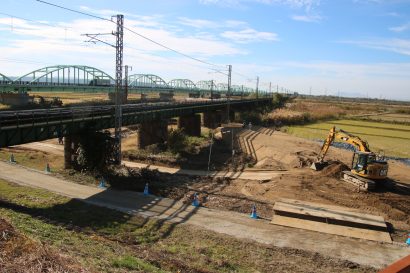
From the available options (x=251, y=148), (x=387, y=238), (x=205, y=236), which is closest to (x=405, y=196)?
(x=387, y=238)

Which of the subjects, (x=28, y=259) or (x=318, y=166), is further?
(x=318, y=166)

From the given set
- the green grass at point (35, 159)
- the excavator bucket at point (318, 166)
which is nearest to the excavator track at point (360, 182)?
the excavator bucket at point (318, 166)

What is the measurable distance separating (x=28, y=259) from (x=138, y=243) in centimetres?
1061

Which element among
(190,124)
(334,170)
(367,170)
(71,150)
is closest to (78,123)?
(71,150)

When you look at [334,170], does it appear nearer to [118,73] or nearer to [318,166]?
[318,166]

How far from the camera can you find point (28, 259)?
9.34m

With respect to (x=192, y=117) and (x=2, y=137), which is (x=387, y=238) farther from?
(x=192, y=117)

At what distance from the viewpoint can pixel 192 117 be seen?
64.3 metres

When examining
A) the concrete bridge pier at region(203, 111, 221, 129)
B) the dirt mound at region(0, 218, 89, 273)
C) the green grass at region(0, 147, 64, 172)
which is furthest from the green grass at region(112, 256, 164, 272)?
the concrete bridge pier at region(203, 111, 221, 129)

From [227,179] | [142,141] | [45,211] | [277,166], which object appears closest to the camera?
[45,211]

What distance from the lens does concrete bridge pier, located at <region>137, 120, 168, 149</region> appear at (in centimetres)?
5159

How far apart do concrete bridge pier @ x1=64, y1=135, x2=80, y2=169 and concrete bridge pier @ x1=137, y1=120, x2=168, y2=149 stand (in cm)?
1436

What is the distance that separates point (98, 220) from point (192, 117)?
42016mm

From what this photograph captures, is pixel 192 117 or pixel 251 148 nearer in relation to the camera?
pixel 251 148
